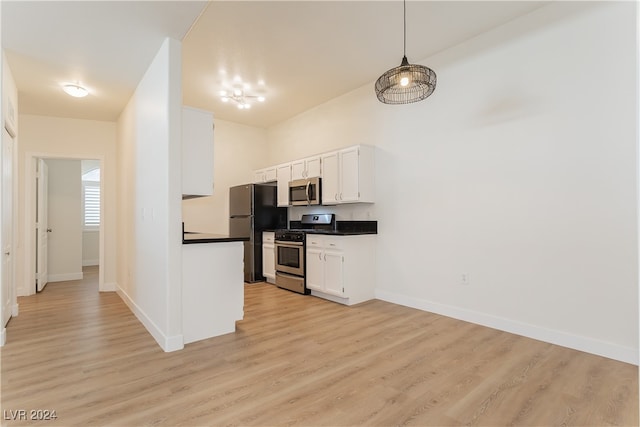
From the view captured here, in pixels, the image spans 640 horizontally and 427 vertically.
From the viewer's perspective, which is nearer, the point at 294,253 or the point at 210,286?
the point at 210,286

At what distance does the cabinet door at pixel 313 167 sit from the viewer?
501 cm

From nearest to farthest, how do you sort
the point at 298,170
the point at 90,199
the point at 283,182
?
the point at 298,170 < the point at 283,182 < the point at 90,199

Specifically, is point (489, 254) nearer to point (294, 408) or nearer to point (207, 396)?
point (294, 408)

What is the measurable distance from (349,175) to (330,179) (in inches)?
15.5

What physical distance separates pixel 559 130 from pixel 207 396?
351cm

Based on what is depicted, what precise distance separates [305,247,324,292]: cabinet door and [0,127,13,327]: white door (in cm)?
328

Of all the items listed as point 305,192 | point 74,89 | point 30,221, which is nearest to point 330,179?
point 305,192

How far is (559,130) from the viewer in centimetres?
290

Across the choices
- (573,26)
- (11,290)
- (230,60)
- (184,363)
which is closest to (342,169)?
(230,60)

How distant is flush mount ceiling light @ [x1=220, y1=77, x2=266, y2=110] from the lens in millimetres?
4727

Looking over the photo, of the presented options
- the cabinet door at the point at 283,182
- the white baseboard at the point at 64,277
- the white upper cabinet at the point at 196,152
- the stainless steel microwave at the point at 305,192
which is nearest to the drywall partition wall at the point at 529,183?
the stainless steel microwave at the point at 305,192

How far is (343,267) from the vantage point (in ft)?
13.8

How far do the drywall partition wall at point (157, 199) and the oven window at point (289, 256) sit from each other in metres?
2.07

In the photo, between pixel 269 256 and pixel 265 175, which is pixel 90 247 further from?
pixel 269 256
